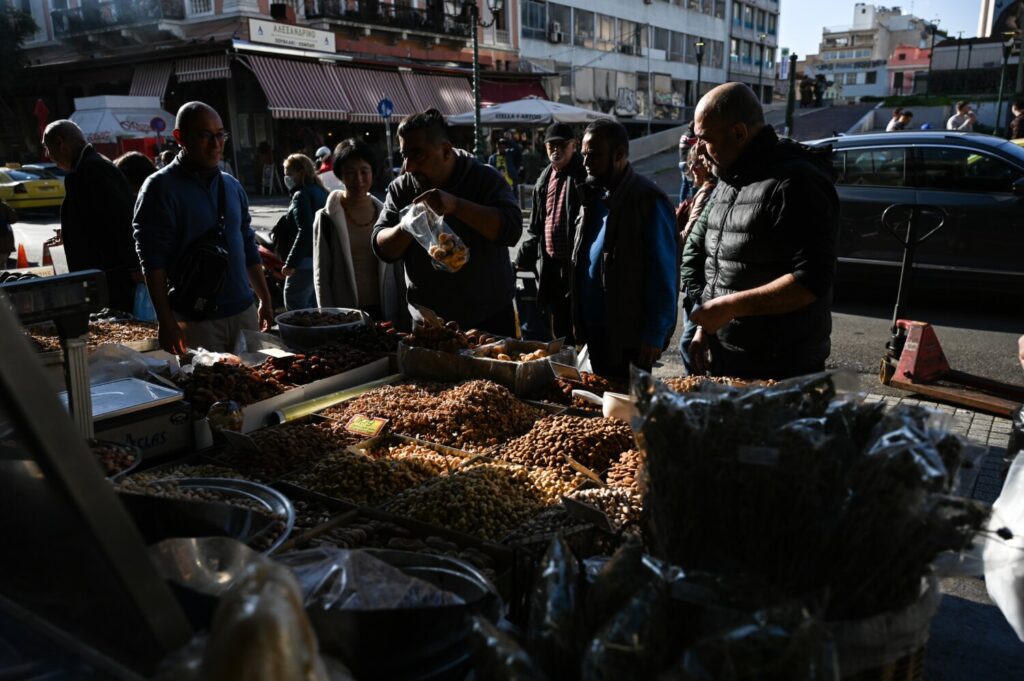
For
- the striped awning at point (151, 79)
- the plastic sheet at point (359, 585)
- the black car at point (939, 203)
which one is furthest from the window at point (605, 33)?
the plastic sheet at point (359, 585)

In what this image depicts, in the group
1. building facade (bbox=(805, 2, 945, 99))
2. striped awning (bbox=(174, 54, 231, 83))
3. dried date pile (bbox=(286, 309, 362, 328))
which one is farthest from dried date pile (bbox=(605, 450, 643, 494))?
building facade (bbox=(805, 2, 945, 99))

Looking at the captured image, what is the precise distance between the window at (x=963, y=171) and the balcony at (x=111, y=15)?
27843mm

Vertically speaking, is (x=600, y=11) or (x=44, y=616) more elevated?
(x=600, y=11)

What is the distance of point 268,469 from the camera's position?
2.82 metres

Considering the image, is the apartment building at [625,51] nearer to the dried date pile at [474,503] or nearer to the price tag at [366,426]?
the price tag at [366,426]

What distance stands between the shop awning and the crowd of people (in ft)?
93.2

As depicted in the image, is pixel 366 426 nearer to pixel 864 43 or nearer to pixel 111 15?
pixel 111 15

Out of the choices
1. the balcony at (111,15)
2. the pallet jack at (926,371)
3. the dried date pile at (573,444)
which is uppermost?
the balcony at (111,15)

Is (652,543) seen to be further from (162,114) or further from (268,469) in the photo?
(162,114)

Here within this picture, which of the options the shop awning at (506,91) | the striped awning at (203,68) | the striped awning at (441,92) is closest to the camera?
the striped awning at (203,68)

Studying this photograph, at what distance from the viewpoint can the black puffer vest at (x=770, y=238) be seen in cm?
305

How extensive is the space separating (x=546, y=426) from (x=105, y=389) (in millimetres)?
1857

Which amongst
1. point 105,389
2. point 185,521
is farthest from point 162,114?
point 185,521

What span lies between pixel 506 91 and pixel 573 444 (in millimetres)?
33303
